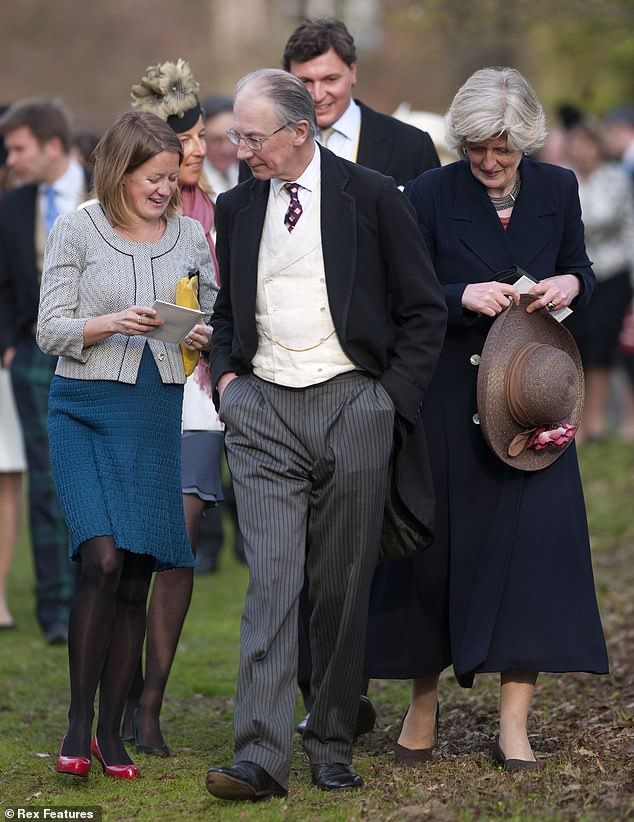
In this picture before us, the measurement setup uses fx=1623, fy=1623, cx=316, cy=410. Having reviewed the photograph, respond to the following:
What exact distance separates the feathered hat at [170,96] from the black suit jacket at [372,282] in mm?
1070

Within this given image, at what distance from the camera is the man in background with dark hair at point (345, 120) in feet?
21.3

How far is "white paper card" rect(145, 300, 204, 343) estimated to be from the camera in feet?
17.6

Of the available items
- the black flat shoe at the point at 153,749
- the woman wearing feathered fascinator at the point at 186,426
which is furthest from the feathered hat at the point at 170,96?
the black flat shoe at the point at 153,749

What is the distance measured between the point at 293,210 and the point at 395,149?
4.47 ft

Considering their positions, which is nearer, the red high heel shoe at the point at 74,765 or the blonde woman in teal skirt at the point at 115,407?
the red high heel shoe at the point at 74,765

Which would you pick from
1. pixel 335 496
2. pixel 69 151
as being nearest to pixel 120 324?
pixel 335 496

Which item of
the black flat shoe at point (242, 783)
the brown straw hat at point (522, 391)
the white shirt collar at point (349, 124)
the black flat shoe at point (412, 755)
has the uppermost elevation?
the white shirt collar at point (349, 124)

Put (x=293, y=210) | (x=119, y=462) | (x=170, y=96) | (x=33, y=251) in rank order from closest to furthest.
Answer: (x=293, y=210) < (x=119, y=462) < (x=170, y=96) < (x=33, y=251)

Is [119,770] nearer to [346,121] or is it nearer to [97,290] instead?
[97,290]

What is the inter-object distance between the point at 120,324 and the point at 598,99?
56.9 feet

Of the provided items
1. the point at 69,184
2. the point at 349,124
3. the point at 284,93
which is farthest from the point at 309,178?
the point at 69,184

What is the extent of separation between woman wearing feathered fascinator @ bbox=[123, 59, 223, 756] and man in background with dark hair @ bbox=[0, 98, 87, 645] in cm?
215

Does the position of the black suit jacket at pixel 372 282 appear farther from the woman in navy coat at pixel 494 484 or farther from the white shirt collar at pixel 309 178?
the woman in navy coat at pixel 494 484

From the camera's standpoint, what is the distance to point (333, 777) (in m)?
5.27
